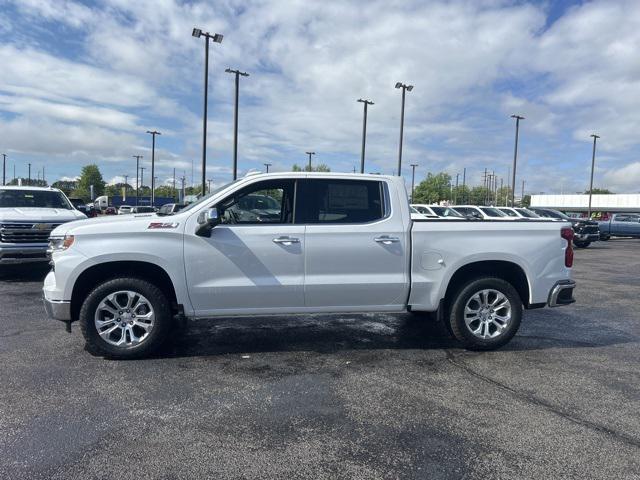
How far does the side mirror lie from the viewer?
4.77m

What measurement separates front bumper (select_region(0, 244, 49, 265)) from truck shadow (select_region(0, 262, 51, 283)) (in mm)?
601

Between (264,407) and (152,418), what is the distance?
Result: 85 cm

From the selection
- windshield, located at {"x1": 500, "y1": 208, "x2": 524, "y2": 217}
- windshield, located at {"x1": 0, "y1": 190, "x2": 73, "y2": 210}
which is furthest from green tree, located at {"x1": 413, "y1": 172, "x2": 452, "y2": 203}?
windshield, located at {"x1": 0, "y1": 190, "x2": 73, "y2": 210}

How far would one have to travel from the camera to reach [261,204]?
5293mm

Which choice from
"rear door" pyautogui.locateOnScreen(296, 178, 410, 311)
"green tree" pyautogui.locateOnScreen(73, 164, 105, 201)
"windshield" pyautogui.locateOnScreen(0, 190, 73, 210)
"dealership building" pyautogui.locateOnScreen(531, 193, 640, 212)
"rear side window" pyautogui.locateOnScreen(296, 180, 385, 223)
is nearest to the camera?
"rear door" pyautogui.locateOnScreen(296, 178, 410, 311)

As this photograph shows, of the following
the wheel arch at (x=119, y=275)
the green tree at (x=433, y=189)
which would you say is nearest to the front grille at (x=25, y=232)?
the wheel arch at (x=119, y=275)

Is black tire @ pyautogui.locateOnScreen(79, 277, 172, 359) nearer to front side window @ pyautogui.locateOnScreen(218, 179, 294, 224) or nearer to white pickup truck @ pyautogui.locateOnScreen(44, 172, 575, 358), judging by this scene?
white pickup truck @ pyautogui.locateOnScreen(44, 172, 575, 358)

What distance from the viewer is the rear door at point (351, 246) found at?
516cm

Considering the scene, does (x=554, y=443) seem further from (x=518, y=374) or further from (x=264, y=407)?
(x=264, y=407)

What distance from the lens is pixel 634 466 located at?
10.3 feet

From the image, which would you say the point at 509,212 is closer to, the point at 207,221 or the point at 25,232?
the point at 25,232

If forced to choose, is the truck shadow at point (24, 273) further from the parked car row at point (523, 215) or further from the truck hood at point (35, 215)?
the parked car row at point (523, 215)

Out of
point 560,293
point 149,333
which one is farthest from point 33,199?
point 560,293

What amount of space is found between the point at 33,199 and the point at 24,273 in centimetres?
165
